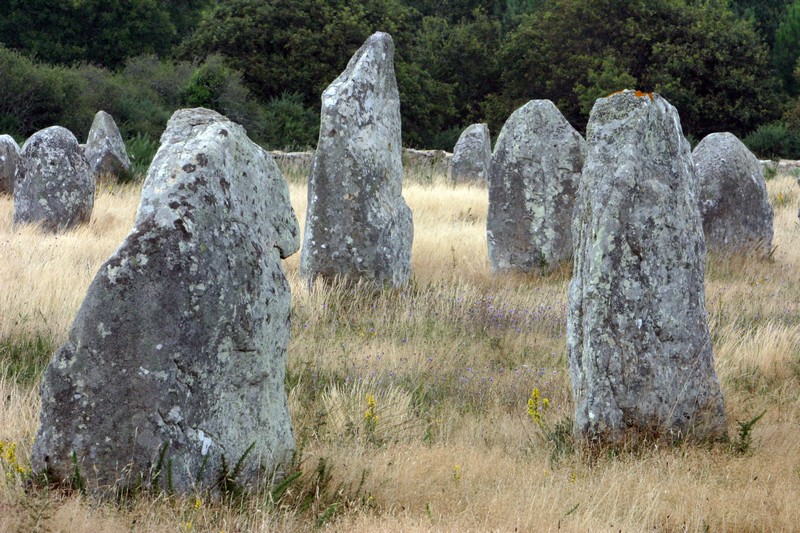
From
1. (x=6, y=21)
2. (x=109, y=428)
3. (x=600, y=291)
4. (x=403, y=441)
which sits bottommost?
(x=403, y=441)

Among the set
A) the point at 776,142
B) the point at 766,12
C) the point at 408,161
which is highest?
the point at 766,12

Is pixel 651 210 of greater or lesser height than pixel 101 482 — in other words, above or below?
above

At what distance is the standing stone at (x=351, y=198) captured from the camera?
886 cm

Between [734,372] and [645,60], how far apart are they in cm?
2751


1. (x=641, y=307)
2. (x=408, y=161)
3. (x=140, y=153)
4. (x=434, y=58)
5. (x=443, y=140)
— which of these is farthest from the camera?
(x=434, y=58)

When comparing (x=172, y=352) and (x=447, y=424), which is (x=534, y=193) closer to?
(x=447, y=424)

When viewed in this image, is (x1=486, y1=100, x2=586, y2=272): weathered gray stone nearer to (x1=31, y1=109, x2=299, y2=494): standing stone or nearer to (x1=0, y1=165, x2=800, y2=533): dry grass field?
(x1=0, y1=165, x2=800, y2=533): dry grass field

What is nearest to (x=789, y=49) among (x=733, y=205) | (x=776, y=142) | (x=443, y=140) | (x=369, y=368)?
(x=776, y=142)

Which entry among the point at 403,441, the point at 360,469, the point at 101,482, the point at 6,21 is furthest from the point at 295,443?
the point at 6,21

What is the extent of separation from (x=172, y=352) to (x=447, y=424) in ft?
7.06

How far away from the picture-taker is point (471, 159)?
Result: 846 inches

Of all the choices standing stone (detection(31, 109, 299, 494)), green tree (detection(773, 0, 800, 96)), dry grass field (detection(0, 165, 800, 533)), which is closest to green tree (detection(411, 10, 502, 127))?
green tree (detection(773, 0, 800, 96))

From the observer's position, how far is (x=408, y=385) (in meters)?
6.29

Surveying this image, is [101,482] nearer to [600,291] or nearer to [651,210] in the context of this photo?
[600,291]
